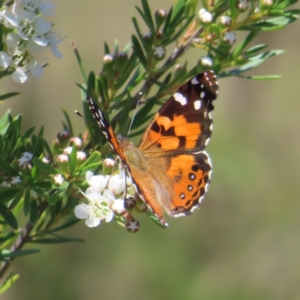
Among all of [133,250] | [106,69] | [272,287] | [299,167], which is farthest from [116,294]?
[106,69]

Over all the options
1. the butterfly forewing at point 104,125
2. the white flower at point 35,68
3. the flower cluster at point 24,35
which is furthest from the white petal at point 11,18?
the butterfly forewing at point 104,125

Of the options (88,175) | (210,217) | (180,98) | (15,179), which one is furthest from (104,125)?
(210,217)

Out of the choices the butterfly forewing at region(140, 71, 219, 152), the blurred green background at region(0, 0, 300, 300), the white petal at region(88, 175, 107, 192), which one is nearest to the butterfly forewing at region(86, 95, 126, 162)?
the white petal at region(88, 175, 107, 192)

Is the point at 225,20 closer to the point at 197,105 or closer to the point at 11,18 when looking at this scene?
the point at 197,105

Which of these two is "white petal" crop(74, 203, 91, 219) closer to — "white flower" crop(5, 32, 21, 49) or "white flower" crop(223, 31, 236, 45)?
"white flower" crop(5, 32, 21, 49)

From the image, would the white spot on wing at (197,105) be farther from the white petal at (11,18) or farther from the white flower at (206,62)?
the white petal at (11,18)
